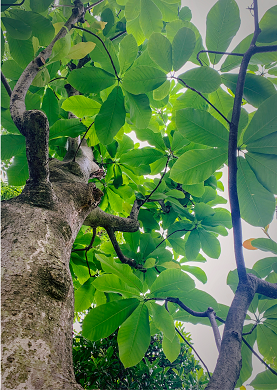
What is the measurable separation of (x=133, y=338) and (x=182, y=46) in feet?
3.15

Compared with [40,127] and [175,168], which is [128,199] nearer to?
[175,168]

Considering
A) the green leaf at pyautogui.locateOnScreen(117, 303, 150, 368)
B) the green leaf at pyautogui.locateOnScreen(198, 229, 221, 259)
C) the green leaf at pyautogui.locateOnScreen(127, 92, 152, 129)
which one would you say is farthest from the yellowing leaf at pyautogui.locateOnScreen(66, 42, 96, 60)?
the green leaf at pyautogui.locateOnScreen(198, 229, 221, 259)

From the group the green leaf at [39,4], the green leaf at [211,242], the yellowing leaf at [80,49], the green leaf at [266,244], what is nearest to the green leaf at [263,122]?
the green leaf at [266,244]

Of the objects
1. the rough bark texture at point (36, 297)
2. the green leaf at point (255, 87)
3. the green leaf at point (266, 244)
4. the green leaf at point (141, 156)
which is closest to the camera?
the rough bark texture at point (36, 297)

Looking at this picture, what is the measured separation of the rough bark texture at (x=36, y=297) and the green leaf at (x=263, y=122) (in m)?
0.63

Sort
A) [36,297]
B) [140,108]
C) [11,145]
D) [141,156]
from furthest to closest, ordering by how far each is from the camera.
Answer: [141,156] < [11,145] < [140,108] < [36,297]

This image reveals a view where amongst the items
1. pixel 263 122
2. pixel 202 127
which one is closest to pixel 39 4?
pixel 202 127

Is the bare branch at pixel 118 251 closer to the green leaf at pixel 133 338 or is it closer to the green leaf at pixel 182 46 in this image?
the green leaf at pixel 133 338

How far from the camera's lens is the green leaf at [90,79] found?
86 centimetres

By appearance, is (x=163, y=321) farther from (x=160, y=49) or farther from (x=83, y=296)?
(x=160, y=49)

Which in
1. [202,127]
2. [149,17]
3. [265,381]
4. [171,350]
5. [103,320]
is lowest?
[265,381]

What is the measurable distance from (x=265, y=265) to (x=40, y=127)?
1045 mm

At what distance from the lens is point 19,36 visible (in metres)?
0.78

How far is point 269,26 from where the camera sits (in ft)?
2.30
